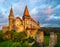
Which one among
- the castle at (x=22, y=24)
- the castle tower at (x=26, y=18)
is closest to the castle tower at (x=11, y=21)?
the castle at (x=22, y=24)

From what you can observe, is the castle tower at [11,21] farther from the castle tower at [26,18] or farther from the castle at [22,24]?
the castle tower at [26,18]

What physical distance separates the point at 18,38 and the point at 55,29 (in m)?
19.0

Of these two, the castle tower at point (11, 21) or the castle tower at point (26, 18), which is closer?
the castle tower at point (26, 18)

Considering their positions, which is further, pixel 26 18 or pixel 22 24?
pixel 26 18

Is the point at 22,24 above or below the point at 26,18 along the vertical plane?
below

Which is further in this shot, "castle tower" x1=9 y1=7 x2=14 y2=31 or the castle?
"castle tower" x1=9 y1=7 x2=14 y2=31

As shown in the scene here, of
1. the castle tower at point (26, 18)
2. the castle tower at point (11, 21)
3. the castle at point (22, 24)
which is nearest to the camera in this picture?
the castle at point (22, 24)

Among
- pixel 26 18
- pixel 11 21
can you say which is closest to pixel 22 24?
pixel 26 18

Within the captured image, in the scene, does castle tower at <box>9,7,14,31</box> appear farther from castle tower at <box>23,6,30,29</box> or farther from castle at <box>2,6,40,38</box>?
castle tower at <box>23,6,30,29</box>

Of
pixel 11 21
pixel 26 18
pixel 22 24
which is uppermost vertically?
pixel 26 18

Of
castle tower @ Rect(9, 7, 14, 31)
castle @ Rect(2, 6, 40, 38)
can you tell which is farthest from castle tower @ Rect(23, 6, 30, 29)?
castle tower @ Rect(9, 7, 14, 31)

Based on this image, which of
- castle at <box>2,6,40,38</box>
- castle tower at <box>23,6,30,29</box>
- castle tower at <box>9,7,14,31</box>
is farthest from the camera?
castle tower at <box>9,7,14,31</box>

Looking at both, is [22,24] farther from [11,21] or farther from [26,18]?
[11,21]

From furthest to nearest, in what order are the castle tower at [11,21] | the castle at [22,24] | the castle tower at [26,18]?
the castle tower at [11,21]
the castle tower at [26,18]
the castle at [22,24]
